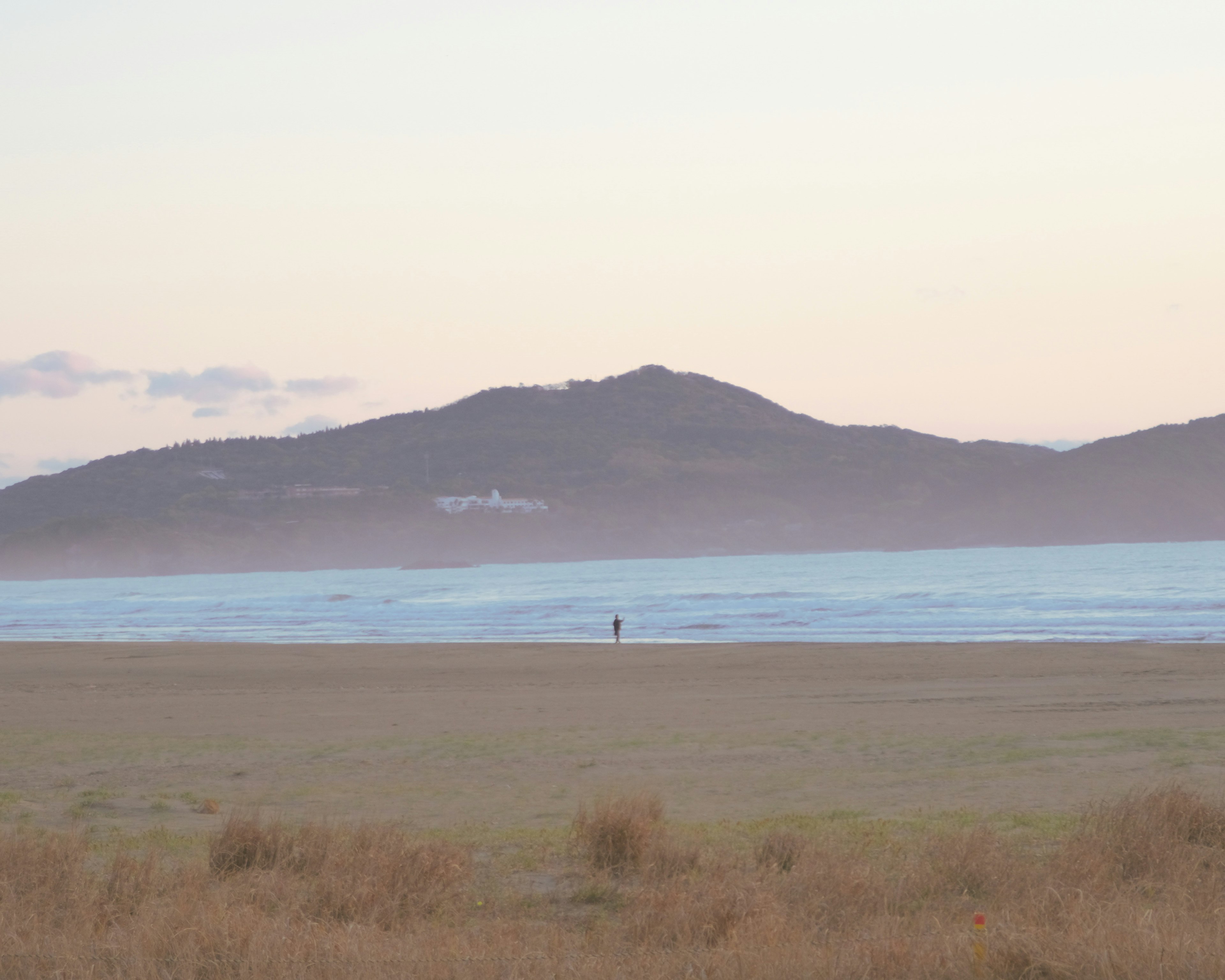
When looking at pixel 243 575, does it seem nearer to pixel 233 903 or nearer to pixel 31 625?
pixel 31 625

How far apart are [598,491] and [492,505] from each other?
15.5 m

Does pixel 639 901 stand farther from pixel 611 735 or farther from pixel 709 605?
pixel 709 605

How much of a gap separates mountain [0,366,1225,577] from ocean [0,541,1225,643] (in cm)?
4126

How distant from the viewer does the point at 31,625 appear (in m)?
47.5

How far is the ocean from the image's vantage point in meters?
34.6

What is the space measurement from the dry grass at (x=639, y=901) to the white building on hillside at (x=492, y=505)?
151350mm

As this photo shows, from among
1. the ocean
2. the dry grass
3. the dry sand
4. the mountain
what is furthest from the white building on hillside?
the dry grass

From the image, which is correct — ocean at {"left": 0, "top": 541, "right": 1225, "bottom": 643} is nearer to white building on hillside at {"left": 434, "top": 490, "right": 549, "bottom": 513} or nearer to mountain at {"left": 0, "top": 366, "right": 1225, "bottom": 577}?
mountain at {"left": 0, "top": 366, "right": 1225, "bottom": 577}

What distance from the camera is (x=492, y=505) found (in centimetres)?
16025

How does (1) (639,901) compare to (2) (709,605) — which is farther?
(2) (709,605)

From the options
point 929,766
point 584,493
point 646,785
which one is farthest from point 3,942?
point 584,493

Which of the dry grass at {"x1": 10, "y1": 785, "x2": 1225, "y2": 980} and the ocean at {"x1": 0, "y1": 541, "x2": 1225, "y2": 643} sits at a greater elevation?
the dry grass at {"x1": 10, "y1": 785, "x2": 1225, "y2": 980}

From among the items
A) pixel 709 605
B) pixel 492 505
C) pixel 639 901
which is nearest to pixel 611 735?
pixel 639 901

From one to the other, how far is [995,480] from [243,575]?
101 meters
